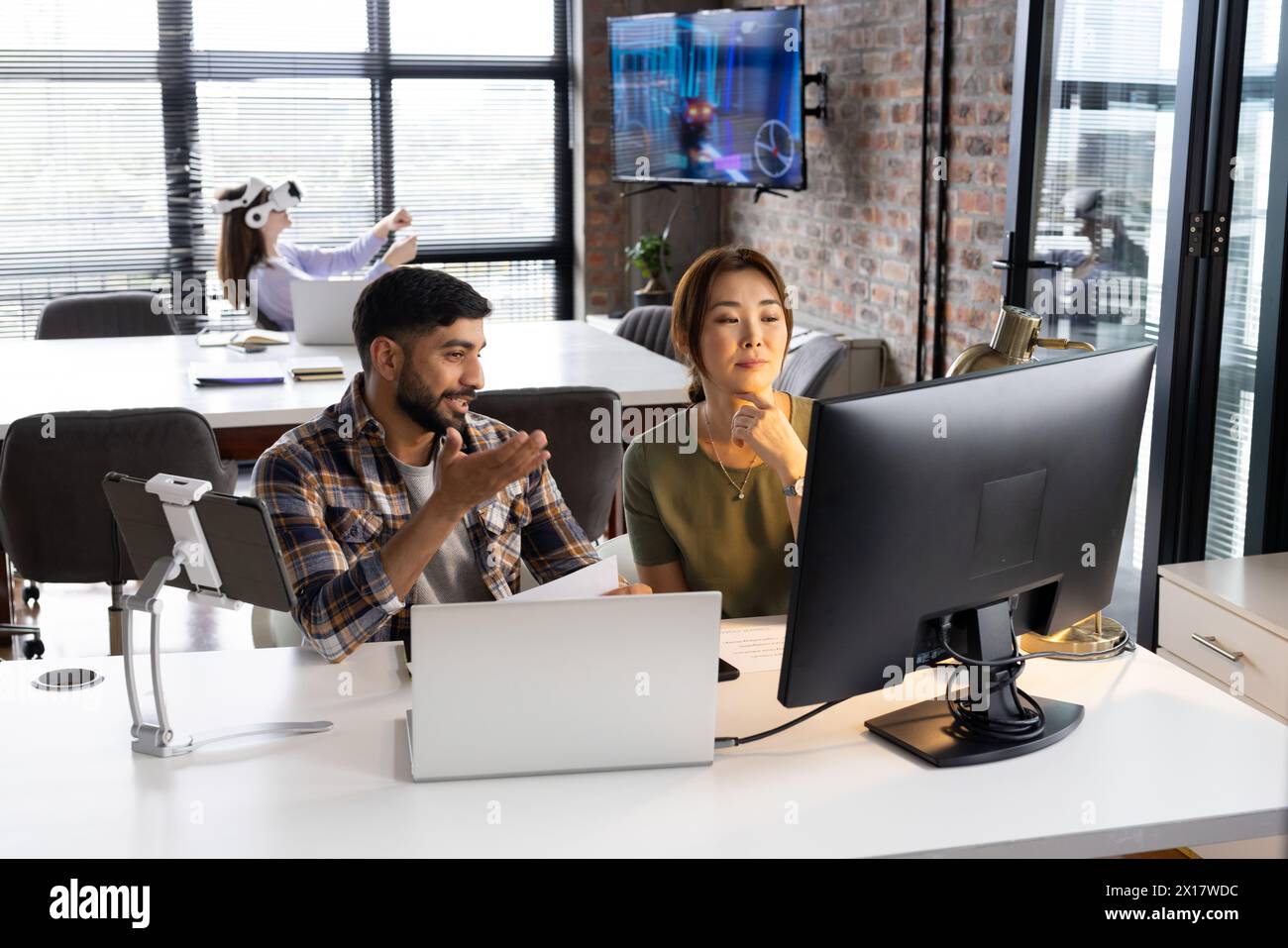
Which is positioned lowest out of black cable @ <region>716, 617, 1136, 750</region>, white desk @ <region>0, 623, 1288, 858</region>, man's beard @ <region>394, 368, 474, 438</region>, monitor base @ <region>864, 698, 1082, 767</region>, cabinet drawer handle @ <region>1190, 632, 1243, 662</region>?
cabinet drawer handle @ <region>1190, 632, 1243, 662</region>

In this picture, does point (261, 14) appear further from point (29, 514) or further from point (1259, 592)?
point (1259, 592)

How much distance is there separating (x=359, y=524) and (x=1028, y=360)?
969 millimetres

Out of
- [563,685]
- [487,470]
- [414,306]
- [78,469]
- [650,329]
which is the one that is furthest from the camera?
[650,329]

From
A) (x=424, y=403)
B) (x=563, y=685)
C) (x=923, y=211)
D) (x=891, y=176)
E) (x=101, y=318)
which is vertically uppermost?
(x=891, y=176)

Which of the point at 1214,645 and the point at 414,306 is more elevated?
the point at 414,306

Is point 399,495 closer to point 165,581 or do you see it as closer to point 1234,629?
point 165,581

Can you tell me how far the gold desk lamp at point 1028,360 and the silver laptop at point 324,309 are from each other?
274cm

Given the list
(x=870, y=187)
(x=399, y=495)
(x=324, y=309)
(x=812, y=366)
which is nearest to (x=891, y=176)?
(x=870, y=187)

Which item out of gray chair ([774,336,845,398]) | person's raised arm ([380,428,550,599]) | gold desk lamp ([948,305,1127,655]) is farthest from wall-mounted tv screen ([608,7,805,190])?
person's raised arm ([380,428,550,599])

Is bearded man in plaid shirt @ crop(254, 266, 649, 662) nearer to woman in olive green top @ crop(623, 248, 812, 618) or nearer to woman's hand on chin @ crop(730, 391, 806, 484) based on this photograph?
woman in olive green top @ crop(623, 248, 812, 618)

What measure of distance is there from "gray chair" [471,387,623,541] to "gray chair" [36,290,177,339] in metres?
2.32

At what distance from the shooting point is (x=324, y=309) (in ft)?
Answer: 13.6

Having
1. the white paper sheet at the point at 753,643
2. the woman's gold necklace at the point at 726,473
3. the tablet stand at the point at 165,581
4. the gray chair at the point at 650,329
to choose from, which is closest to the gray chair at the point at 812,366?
the gray chair at the point at 650,329

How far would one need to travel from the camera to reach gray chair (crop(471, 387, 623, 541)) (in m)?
2.83
